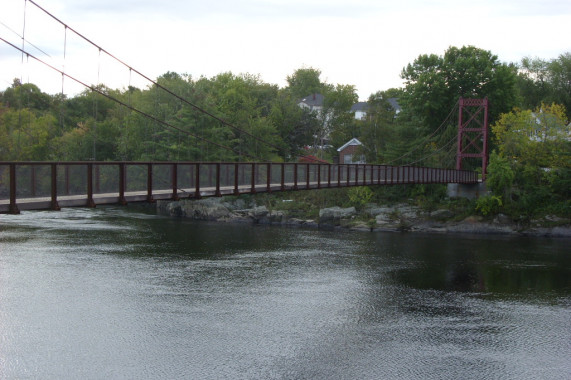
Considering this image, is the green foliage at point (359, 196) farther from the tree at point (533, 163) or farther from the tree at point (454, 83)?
the tree at point (533, 163)

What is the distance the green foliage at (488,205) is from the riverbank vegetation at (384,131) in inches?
2.7

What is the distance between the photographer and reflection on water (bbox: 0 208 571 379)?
1625cm

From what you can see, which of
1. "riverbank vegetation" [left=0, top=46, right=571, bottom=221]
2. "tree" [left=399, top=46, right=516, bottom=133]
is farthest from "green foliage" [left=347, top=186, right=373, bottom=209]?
"tree" [left=399, top=46, right=516, bottom=133]

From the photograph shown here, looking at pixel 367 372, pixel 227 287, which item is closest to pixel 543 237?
pixel 227 287

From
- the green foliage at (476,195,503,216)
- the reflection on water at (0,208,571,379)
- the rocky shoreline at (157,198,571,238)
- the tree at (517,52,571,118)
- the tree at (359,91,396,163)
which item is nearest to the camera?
the reflection on water at (0,208,571,379)

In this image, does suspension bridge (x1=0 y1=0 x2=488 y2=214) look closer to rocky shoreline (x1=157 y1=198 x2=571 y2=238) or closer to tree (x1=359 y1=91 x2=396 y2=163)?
rocky shoreline (x1=157 y1=198 x2=571 y2=238)

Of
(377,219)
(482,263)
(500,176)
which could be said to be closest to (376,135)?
(377,219)

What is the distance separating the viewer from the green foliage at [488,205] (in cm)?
4166

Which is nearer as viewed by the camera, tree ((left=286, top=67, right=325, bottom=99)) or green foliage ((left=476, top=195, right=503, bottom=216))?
green foliage ((left=476, top=195, right=503, bottom=216))

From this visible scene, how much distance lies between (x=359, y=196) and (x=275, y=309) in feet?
90.1

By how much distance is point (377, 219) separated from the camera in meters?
43.7

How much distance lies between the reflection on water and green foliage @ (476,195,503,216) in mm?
7384

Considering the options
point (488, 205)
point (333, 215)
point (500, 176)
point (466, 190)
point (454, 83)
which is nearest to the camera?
point (500, 176)

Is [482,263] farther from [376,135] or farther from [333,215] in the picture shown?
[376,135]
